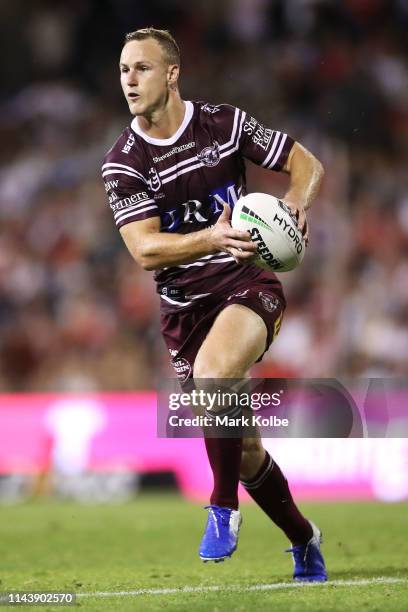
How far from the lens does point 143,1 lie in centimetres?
1712

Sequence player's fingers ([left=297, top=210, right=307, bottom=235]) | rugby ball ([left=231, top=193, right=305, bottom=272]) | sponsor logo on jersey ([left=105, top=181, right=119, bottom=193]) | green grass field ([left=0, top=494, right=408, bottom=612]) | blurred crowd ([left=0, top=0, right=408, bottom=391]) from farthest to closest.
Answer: blurred crowd ([left=0, top=0, right=408, bottom=391])
sponsor logo on jersey ([left=105, top=181, right=119, bottom=193])
player's fingers ([left=297, top=210, right=307, bottom=235])
rugby ball ([left=231, top=193, right=305, bottom=272])
green grass field ([left=0, top=494, right=408, bottom=612])

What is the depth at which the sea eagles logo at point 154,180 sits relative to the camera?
6.29 meters

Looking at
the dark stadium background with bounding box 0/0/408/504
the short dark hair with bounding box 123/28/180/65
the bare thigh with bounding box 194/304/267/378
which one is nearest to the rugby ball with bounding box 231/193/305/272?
the bare thigh with bounding box 194/304/267/378

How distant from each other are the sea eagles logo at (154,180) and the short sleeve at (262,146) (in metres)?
0.50

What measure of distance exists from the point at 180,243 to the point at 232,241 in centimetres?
33

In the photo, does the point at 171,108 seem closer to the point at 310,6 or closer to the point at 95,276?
the point at 95,276

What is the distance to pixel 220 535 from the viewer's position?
564 cm

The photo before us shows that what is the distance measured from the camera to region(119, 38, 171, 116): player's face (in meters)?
6.19

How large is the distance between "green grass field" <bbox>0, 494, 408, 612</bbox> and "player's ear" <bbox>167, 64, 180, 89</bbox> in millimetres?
2614

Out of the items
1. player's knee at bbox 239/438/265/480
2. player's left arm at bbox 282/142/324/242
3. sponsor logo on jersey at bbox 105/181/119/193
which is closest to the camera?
player's left arm at bbox 282/142/324/242

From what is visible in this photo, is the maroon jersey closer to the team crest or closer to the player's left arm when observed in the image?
the player's left arm

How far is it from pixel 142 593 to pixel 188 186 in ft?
6.86

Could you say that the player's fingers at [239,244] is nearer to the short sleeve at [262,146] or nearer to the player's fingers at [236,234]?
the player's fingers at [236,234]

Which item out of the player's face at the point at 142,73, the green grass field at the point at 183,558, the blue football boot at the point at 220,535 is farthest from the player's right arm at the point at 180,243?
the green grass field at the point at 183,558
